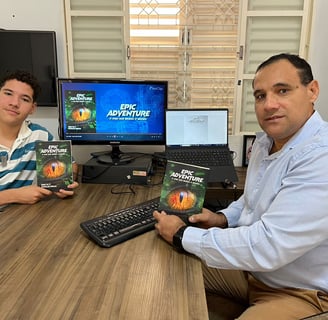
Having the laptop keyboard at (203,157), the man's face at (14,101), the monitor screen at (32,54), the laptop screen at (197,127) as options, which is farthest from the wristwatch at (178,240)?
the monitor screen at (32,54)

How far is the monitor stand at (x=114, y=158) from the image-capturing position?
1.83 metres

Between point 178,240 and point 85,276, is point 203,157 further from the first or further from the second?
point 85,276

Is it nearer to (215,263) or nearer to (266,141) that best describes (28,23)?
(266,141)

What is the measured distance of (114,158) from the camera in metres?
1.90

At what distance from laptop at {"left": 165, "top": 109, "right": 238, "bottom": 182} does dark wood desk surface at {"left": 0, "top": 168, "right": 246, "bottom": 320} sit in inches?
30.2

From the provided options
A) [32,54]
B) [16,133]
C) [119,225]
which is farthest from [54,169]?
[32,54]

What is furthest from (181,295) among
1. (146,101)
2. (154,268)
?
(146,101)

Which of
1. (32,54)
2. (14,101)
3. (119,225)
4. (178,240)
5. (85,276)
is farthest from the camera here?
(32,54)

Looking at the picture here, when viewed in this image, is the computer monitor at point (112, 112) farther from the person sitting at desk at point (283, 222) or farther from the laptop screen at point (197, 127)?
the person sitting at desk at point (283, 222)

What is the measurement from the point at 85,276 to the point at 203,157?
44.1 inches

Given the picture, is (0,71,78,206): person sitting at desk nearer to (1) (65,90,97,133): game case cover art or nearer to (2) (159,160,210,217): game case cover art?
(1) (65,90,97,133): game case cover art

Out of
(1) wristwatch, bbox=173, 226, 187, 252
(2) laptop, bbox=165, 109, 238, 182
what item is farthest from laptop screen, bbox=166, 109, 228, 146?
(1) wristwatch, bbox=173, 226, 187, 252

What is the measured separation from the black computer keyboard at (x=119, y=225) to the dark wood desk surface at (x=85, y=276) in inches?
1.0

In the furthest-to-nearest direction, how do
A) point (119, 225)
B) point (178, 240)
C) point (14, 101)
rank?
1. point (14, 101)
2. point (119, 225)
3. point (178, 240)
